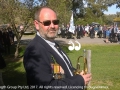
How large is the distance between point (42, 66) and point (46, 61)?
0.07 meters

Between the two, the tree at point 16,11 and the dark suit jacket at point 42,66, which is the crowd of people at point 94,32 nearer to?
the tree at point 16,11

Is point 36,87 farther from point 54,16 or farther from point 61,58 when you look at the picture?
point 54,16

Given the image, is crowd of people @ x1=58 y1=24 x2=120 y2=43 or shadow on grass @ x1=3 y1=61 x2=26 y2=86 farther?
crowd of people @ x1=58 y1=24 x2=120 y2=43

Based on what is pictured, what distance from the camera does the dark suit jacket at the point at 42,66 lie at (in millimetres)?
2193

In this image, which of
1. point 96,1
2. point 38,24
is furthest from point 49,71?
point 96,1

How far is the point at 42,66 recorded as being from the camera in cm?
223

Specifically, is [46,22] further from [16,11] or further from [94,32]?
[94,32]

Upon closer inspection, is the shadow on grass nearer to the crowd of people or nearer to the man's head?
the man's head

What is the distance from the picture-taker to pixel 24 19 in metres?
13.6

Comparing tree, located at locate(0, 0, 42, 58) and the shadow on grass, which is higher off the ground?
tree, located at locate(0, 0, 42, 58)

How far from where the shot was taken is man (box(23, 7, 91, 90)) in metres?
2.21

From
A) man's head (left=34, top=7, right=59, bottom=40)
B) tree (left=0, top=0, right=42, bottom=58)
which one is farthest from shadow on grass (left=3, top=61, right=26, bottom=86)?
man's head (left=34, top=7, right=59, bottom=40)

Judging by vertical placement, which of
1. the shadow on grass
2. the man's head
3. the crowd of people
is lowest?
the crowd of people

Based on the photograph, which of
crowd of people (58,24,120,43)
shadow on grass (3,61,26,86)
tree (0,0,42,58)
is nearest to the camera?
shadow on grass (3,61,26,86)
